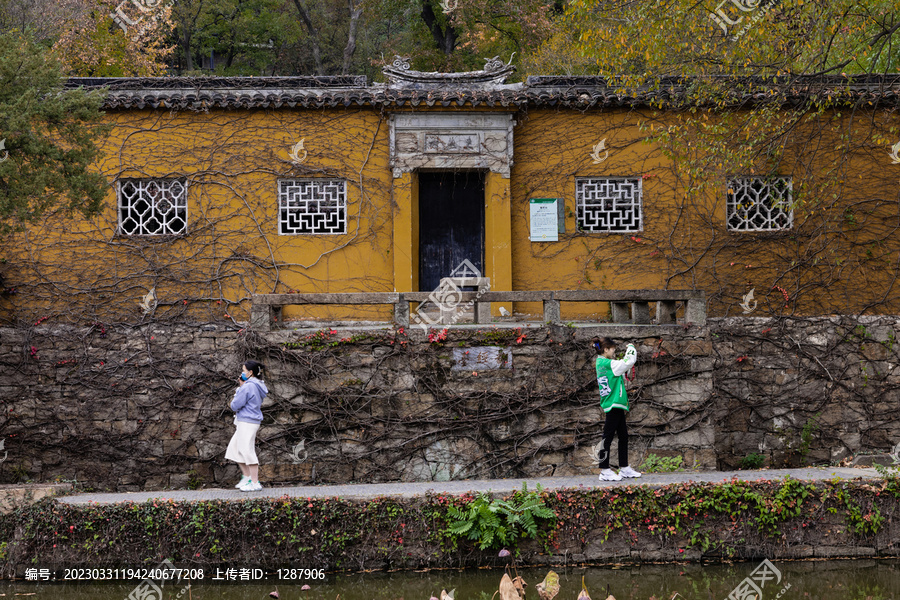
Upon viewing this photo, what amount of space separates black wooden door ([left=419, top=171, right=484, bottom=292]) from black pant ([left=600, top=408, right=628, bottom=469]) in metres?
4.30

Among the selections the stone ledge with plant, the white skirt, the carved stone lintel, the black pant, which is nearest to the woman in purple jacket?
the white skirt

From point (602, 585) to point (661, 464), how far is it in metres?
2.45

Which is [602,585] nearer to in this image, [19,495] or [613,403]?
[613,403]

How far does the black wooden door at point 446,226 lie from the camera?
11828 millimetres

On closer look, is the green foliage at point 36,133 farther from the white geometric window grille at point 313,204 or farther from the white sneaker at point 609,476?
the white sneaker at point 609,476

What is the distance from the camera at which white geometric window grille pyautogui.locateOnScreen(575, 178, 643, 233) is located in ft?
38.0

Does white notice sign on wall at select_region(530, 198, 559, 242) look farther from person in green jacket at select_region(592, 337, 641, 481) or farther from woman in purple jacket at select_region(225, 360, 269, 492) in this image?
woman in purple jacket at select_region(225, 360, 269, 492)

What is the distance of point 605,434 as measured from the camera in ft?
26.1

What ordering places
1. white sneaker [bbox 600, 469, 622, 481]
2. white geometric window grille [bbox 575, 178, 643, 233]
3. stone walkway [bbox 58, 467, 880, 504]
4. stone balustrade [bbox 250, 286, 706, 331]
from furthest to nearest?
white geometric window grille [bbox 575, 178, 643, 233], stone balustrade [bbox 250, 286, 706, 331], white sneaker [bbox 600, 469, 622, 481], stone walkway [bbox 58, 467, 880, 504]

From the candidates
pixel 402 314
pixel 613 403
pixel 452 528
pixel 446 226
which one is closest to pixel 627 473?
pixel 613 403

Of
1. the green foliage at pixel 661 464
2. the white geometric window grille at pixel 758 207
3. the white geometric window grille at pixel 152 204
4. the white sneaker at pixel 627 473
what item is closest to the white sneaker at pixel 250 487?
the white sneaker at pixel 627 473

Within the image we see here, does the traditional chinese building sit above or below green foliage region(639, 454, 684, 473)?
above

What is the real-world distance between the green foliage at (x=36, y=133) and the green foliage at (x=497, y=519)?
17.0ft

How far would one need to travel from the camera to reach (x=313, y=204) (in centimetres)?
1155
